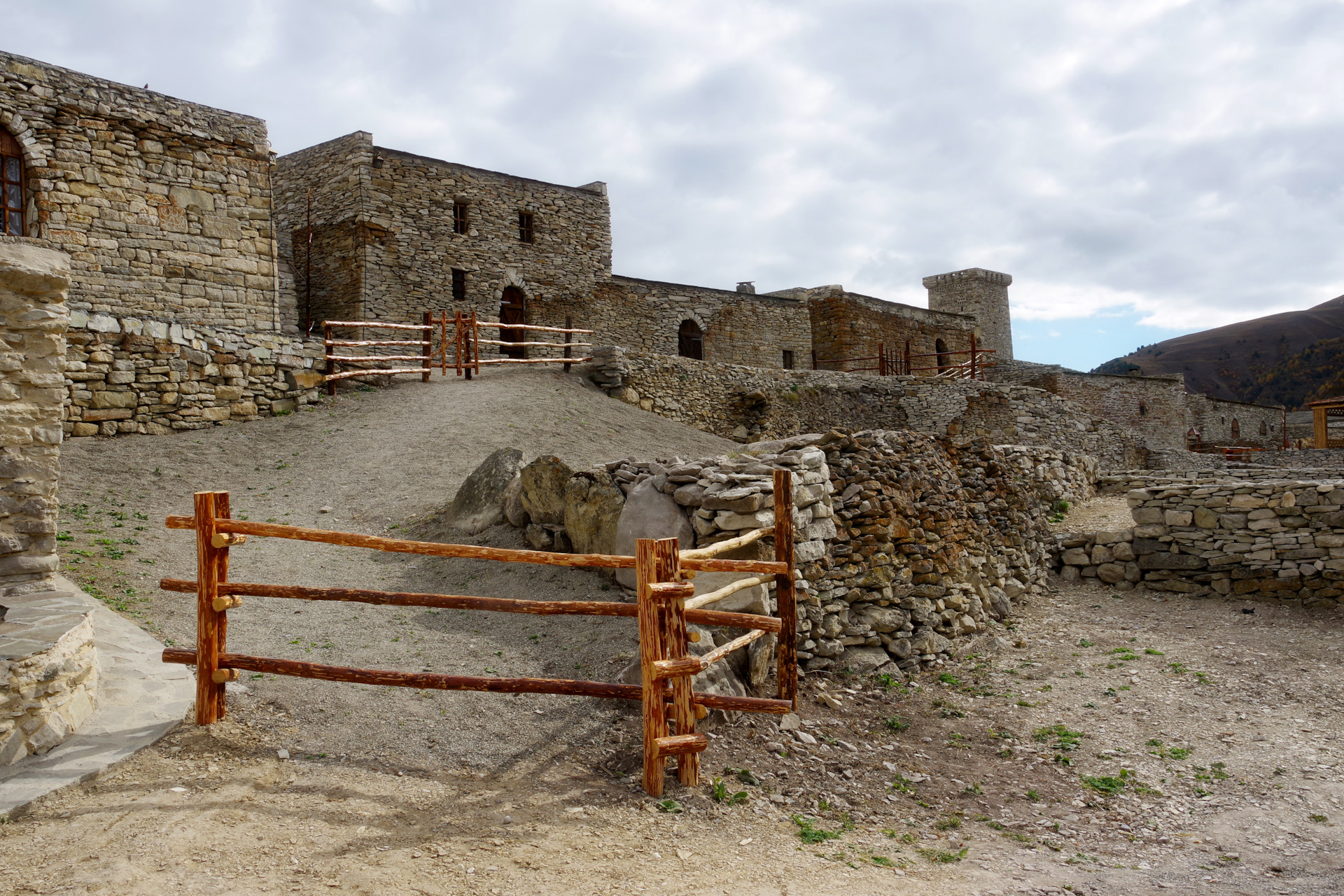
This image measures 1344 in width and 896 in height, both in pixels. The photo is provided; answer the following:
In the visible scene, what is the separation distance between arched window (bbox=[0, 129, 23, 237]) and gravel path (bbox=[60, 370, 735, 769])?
5345 millimetres

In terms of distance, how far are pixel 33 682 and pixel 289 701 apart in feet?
4.57

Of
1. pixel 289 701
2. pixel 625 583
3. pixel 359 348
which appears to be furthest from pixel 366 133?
pixel 289 701

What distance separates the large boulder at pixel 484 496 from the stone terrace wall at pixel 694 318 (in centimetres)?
1388

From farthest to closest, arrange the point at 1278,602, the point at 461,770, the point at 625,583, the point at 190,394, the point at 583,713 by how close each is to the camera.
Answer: the point at 190,394 → the point at 1278,602 → the point at 625,583 → the point at 583,713 → the point at 461,770

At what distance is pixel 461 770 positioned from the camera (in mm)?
4723

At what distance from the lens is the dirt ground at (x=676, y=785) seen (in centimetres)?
376

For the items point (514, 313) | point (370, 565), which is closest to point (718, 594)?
point (370, 565)

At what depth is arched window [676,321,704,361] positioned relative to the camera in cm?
2620

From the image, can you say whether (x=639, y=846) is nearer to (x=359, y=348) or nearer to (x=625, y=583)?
(x=625, y=583)

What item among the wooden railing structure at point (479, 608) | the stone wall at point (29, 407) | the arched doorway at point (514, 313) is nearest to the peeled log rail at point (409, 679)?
the wooden railing structure at point (479, 608)

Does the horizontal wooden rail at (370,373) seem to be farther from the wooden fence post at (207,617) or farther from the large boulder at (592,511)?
the wooden fence post at (207,617)

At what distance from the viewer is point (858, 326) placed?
29.5 m

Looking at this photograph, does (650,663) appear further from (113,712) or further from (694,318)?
(694,318)

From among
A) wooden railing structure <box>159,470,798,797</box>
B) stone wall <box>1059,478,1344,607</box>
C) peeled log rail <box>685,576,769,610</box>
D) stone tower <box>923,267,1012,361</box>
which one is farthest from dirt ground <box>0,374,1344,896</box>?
stone tower <box>923,267,1012,361</box>
